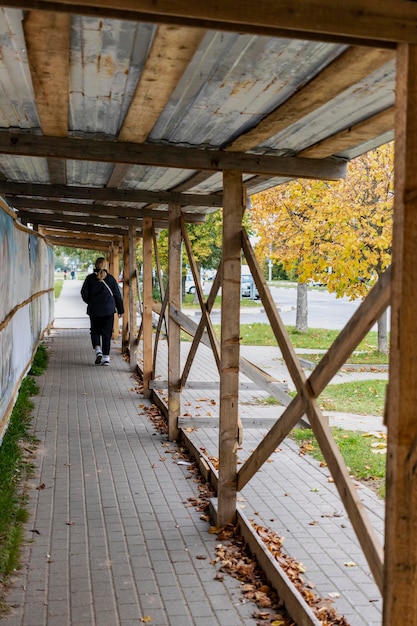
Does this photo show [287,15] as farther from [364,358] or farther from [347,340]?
[364,358]

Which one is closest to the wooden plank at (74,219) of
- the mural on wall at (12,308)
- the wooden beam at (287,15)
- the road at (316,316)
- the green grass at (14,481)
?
the mural on wall at (12,308)

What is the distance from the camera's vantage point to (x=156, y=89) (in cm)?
383

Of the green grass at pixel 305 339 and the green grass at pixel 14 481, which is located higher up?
the green grass at pixel 305 339

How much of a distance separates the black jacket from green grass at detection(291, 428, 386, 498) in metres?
6.77

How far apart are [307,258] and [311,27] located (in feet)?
44.5

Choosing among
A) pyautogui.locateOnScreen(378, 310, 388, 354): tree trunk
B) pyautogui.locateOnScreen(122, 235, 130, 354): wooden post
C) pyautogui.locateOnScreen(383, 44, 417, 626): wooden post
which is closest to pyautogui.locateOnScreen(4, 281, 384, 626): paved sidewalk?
pyautogui.locateOnScreen(383, 44, 417, 626): wooden post

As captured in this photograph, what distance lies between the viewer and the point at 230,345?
5.83 m

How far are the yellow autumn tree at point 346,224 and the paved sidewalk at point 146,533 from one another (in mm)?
6517

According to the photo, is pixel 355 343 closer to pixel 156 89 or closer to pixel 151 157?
pixel 156 89

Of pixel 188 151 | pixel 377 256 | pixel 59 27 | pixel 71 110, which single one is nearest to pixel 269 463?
pixel 188 151

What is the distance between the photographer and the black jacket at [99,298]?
1524 cm

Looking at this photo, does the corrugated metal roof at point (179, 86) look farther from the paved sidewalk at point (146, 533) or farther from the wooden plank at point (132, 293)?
the wooden plank at point (132, 293)

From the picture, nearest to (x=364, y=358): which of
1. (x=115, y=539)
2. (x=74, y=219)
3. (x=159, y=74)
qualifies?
(x=74, y=219)

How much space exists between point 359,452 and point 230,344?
10.8ft
